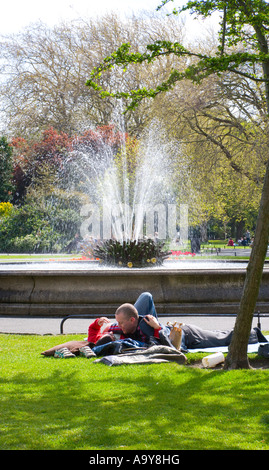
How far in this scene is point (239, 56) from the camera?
686 centimetres

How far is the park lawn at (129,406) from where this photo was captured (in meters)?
3.75

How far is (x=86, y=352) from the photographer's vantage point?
6.54 metres

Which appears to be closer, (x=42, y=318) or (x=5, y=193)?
(x=42, y=318)

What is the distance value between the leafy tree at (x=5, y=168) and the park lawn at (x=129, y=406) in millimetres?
39061

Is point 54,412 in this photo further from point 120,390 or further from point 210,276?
point 210,276

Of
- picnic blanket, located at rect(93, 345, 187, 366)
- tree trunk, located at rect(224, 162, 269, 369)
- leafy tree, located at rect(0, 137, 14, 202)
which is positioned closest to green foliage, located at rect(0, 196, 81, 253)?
leafy tree, located at rect(0, 137, 14, 202)

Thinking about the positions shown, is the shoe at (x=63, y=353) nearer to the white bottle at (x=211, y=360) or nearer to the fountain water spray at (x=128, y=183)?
the white bottle at (x=211, y=360)

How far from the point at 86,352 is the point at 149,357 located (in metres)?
0.74

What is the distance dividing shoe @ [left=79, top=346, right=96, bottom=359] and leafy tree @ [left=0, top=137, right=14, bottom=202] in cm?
3887

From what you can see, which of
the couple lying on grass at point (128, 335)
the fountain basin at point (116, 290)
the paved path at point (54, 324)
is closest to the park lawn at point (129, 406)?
the couple lying on grass at point (128, 335)

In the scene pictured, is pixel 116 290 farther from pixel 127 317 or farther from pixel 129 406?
pixel 129 406

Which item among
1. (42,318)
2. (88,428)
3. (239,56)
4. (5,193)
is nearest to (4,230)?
(5,193)

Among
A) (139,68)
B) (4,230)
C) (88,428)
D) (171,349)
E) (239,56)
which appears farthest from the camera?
(139,68)
